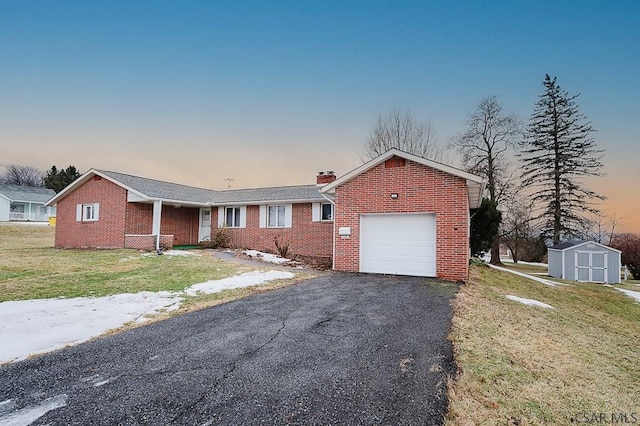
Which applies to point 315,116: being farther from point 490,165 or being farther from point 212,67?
point 490,165

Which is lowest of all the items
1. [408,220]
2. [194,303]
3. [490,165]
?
[194,303]

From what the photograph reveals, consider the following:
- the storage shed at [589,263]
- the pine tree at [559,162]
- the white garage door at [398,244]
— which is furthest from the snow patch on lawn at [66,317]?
the pine tree at [559,162]

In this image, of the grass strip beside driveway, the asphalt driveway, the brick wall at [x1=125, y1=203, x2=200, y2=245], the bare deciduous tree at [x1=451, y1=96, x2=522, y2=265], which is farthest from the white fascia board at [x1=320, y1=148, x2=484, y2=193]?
the bare deciduous tree at [x1=451, y1=96, x2=522, y2=265]

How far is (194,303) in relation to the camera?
704cm

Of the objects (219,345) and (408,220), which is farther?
(408,220)

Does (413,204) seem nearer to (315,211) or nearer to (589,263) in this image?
(315,211)

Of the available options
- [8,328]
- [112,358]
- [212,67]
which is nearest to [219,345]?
[112,358]

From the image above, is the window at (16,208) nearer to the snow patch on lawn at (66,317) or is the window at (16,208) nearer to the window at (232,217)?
the window at (232,217)

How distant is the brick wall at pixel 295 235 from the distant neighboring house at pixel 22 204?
3202 cm

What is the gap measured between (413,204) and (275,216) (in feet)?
32.2

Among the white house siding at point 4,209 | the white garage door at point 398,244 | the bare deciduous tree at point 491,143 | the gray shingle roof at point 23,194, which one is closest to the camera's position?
the white garage door at point 398,244

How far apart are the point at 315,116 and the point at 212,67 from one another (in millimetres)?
6126

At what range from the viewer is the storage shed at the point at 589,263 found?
67.7 feet

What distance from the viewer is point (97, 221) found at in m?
19.1
